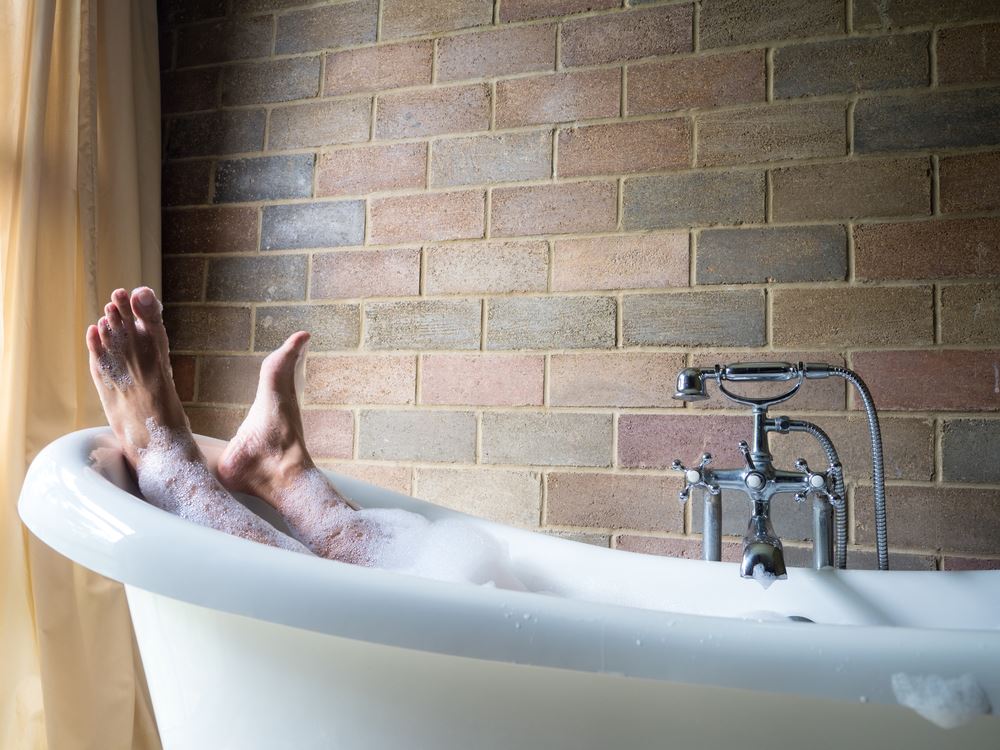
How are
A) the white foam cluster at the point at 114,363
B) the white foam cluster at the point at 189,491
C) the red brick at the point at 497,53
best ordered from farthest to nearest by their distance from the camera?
the red brick at the point at 497,53, the white foam cluster at the point at 114,363, the white foam cluster at the point at 189,491

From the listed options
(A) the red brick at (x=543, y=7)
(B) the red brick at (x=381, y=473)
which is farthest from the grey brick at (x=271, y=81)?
(B) the red brick at (x=381, y=473)

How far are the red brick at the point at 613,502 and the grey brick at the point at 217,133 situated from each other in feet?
3.62

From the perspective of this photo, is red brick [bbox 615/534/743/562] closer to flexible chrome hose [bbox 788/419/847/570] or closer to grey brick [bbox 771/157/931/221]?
flexible chrome hose [bbox 788/419/847/570]

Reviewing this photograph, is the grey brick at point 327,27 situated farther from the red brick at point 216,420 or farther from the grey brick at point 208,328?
the red brick at point 216,420

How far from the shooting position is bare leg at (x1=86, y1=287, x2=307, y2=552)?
40.4 inches

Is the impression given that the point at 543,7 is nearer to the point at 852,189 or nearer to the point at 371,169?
the point at 371,169

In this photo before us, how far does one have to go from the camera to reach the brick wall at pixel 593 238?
1459mm

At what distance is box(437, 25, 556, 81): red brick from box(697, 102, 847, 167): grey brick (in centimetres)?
39

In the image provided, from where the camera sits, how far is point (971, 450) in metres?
1.42

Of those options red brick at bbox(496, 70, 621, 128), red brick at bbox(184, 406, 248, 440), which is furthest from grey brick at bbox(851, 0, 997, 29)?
red brick at bbox(184, 406, 248, 440)

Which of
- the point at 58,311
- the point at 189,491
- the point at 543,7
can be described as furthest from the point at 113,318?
the point at 543,7

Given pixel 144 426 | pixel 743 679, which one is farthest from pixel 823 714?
pixel 144 426

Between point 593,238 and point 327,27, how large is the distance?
84cm

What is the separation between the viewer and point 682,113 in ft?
5.32
